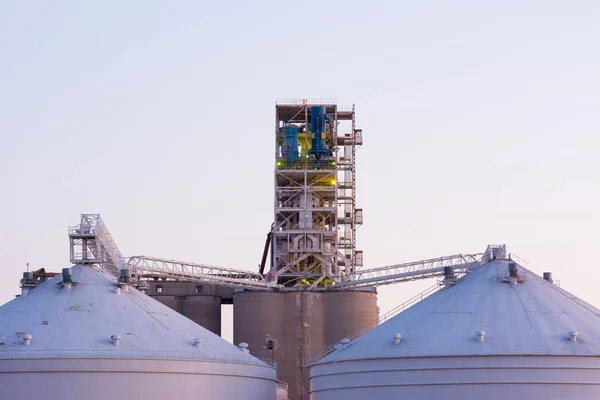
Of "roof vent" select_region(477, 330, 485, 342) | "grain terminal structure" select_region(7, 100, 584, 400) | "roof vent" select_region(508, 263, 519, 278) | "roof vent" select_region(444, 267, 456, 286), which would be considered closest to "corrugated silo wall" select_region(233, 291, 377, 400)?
"grain terminal structure" select_region(7, 100, 584, 400)

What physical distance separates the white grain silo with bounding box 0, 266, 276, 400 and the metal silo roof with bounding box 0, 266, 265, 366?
0.21 feet

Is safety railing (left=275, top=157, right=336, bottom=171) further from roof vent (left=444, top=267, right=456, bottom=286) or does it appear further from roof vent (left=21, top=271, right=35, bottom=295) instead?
roof vent (left=444, top=267, right=456, bottom=286)

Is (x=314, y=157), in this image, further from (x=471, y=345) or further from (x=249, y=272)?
(x=471, y=345)

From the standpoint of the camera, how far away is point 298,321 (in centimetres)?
10875

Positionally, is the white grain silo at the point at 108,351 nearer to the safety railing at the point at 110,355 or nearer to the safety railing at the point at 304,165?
the safety railing at the point at 110,355

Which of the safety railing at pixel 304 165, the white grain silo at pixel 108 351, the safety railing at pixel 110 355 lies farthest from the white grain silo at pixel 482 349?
the safety railing at pixel 304 165

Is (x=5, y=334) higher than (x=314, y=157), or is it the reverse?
(x=314, y=157)

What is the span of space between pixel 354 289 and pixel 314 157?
46.7 ft

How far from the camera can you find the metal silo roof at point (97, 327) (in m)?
76.9

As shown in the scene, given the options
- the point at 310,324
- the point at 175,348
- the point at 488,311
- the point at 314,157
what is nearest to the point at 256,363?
the point at 175,348

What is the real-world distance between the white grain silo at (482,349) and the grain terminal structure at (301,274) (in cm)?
1644

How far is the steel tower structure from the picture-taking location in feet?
374

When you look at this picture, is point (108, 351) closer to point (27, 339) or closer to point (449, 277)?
point (27, 339)

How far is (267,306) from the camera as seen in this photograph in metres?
109
